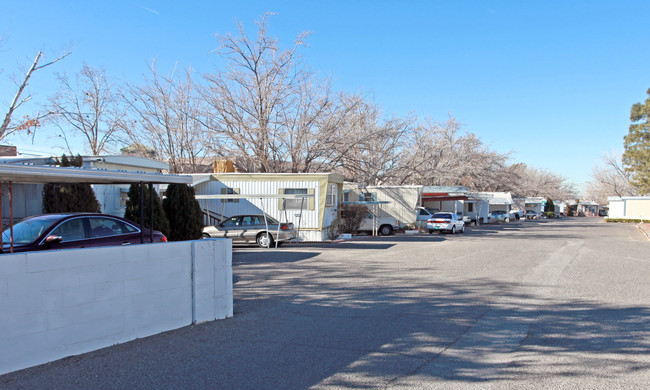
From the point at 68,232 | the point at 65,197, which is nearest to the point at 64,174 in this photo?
the point at 68,232

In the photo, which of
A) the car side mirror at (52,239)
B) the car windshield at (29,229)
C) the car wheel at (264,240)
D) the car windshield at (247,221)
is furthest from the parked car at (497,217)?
the car side mirror at (52,239)

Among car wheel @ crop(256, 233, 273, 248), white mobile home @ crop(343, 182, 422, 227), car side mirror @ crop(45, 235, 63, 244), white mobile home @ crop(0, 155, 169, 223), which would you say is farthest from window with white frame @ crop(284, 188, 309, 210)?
car side mirror @ crop(45, 235, 63, 244)

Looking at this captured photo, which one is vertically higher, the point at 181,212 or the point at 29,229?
the point at 181,212

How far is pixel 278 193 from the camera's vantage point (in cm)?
2200

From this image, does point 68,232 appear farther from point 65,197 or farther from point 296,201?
point 296,201

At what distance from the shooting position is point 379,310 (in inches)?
329

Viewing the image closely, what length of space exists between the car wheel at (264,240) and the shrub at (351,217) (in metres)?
9.09

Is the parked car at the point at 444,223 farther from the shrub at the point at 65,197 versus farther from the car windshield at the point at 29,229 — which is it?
the car windshield at the point at 29,229

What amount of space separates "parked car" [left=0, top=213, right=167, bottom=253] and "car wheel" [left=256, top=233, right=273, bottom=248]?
919cm

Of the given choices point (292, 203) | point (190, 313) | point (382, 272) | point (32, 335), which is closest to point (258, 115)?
point (292, 203)

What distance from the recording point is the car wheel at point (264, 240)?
762 inches

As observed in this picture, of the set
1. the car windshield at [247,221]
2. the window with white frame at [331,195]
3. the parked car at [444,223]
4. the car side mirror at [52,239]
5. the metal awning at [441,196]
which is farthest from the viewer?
the metal awning at [441,196]

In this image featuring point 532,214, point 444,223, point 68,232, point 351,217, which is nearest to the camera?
point 68,232

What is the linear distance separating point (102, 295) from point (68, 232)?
3.82 metres
